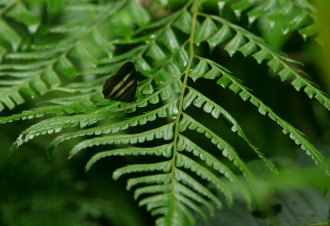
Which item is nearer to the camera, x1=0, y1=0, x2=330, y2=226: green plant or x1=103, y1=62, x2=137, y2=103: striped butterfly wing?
x1=0, y1=0, x2=330, y2=226: green plant

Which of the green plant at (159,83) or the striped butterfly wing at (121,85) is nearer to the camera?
the green plant at (159,83)

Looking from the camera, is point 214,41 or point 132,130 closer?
point 214,41

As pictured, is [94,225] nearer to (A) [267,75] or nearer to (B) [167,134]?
(B) [167,134]

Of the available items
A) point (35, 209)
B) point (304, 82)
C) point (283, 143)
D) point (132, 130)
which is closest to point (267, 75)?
point (283, 143)
